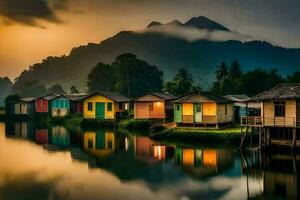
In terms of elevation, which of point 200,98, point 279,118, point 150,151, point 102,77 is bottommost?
A: point 150,151

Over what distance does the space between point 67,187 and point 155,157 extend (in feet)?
40.1

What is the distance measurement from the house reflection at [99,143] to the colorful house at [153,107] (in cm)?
761

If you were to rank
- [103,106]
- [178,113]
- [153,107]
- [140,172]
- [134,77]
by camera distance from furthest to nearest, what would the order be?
[134,77], [103,106], [153,107], [178,113], [140,172]

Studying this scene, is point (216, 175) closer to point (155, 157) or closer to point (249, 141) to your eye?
point (155, 157)

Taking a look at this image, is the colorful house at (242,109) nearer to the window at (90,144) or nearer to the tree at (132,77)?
the window at (90,144)

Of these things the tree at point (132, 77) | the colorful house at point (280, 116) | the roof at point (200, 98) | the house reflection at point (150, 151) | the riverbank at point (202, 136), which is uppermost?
the tree at point (132, 77)

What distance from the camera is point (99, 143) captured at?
48812mm

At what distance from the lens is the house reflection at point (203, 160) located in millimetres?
32184

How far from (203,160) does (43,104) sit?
58959 mm

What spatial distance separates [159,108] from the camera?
65.0m

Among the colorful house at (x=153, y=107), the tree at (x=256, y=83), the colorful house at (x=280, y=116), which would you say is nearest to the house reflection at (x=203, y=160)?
the colorful house at (x=280, y=116)

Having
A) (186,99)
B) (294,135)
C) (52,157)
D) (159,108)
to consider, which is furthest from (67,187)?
(159,108)

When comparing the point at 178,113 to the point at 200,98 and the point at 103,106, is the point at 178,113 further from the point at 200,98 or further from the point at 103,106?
the point at 103,106

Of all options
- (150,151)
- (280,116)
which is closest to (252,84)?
(280,116)
